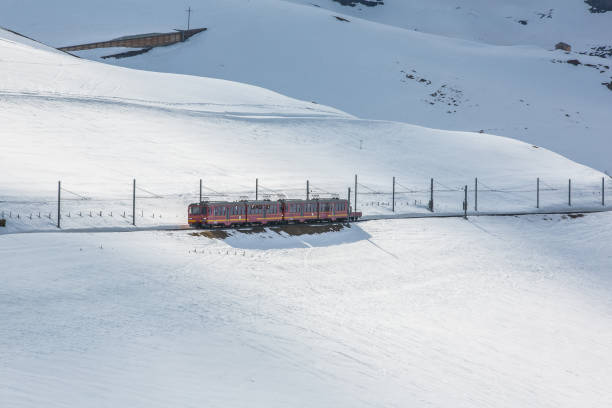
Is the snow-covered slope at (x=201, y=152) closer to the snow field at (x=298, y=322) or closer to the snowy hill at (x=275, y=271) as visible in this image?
the snowy hill at (x=275, y=271)

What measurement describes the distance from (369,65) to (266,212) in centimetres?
7830

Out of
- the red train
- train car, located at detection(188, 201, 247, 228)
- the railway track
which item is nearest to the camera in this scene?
the railway track

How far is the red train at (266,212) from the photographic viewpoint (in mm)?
56625

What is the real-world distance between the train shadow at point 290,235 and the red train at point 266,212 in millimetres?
694

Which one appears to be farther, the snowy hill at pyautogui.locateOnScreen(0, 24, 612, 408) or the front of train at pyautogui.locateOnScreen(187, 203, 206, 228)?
the front of train at pyautogui.locateOnScreen(187, 203, 206, 228)

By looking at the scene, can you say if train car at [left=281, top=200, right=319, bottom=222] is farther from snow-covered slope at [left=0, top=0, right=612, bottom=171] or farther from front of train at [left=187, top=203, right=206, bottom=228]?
snow-covered slope at [left=0, top=0, right=612, bottom=171]

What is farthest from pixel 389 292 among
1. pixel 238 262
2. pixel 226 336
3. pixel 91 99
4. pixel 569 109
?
pixel 569 109

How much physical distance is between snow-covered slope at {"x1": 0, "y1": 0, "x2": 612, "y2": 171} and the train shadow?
5527 cm

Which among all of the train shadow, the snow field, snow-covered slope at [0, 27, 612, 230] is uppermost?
snow-covered slope at [0, 27, 612, 230]

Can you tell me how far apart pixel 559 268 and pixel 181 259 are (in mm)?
30115

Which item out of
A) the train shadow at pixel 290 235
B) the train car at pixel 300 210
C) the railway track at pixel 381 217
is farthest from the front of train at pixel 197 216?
the train car at pixel 300 210

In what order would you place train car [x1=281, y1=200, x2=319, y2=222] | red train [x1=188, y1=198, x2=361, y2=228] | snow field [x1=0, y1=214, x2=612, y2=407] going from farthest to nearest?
train car [x1=281, y1=200, x2=319, y2=222], red train [x1=188, y1=198, x2=361, y2=228], snow field [x1=0, y1=214, x2=612, y2=407]

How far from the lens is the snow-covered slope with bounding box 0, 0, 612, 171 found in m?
119

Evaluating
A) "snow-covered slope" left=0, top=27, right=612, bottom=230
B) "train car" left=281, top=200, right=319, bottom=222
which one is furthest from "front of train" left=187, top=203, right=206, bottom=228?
"train car" left=281, top=200, right=319, bottom=222
